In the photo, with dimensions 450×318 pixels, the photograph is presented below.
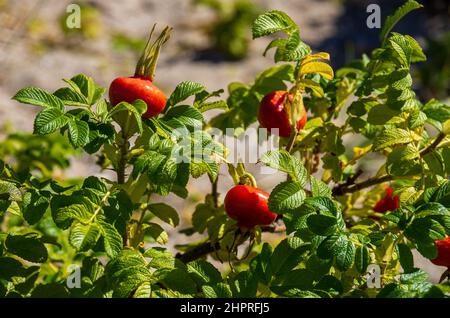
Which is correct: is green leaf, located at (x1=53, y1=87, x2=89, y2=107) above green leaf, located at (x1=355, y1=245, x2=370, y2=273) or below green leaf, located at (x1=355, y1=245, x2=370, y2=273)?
above

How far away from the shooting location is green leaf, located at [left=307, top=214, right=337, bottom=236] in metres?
1.14

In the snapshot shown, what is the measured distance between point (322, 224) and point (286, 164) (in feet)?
0.53

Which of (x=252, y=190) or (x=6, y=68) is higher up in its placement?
(x=6, y=68)

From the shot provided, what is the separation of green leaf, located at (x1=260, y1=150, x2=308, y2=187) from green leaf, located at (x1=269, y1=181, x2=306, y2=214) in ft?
0.10

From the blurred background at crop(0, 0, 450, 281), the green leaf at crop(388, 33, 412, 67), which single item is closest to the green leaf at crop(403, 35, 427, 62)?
the green leaf at crop(388, 33, 412, 67)

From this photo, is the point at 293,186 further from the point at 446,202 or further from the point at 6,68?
the point at 6,68

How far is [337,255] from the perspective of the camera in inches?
43.7

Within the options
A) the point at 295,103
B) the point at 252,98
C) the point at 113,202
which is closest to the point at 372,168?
the point at 252,98

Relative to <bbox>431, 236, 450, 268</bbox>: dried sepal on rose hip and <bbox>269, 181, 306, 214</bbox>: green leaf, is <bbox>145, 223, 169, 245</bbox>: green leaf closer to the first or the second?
<bbox>269, 181, 306, 214</bbox>: green leaf

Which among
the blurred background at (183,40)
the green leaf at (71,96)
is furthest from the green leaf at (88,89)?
the blurred background at (183,40)

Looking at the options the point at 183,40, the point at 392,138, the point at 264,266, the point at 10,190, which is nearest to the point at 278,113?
the point at 392,138

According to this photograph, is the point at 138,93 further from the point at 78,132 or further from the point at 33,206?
the point at 33,206

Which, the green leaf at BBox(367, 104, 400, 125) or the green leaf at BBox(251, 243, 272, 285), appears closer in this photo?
the green leaf at BBox(251, 243, 272, 285)
